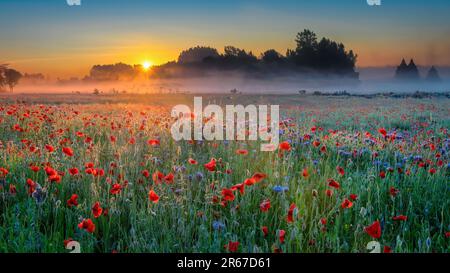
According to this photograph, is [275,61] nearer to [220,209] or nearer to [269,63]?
[269,63]

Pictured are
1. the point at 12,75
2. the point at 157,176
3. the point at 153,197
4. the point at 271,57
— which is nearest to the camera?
the point at 153,197

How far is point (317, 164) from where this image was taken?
3822 millimetres

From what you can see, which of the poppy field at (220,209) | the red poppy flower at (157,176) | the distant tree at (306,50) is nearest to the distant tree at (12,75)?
the poppy field at (220,209)

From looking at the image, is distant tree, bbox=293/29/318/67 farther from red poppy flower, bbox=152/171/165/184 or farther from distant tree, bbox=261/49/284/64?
red poppy flower, bbox=152/171/165/184

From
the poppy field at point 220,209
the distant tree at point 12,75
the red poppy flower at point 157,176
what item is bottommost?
the poppy field at point 220,209

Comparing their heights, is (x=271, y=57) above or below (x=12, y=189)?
above

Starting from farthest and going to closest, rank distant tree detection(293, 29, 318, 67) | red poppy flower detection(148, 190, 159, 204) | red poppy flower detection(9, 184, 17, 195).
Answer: distant tree detection(293, 29, 318, 67) < red poppy flower detection(9, 184, 17, 195) < red poppy flower detection(148, 190, 159, 204)

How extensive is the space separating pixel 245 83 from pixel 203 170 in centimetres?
103

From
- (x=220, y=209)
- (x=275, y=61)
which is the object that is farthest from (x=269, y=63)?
(x=220, y=209)

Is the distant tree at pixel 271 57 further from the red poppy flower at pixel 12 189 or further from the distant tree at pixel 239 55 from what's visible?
the red poppy flower at pixel 12 189

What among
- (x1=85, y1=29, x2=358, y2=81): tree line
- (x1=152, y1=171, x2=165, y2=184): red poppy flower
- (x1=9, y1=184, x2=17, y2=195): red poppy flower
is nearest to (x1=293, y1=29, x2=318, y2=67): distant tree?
(x1=85, y1=29, x2=358, y2=81): tree line

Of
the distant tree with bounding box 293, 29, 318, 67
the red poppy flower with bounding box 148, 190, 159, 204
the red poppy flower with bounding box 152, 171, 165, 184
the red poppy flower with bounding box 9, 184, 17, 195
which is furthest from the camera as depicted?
the distant tree with bounding box 293, 29, 318, 67
